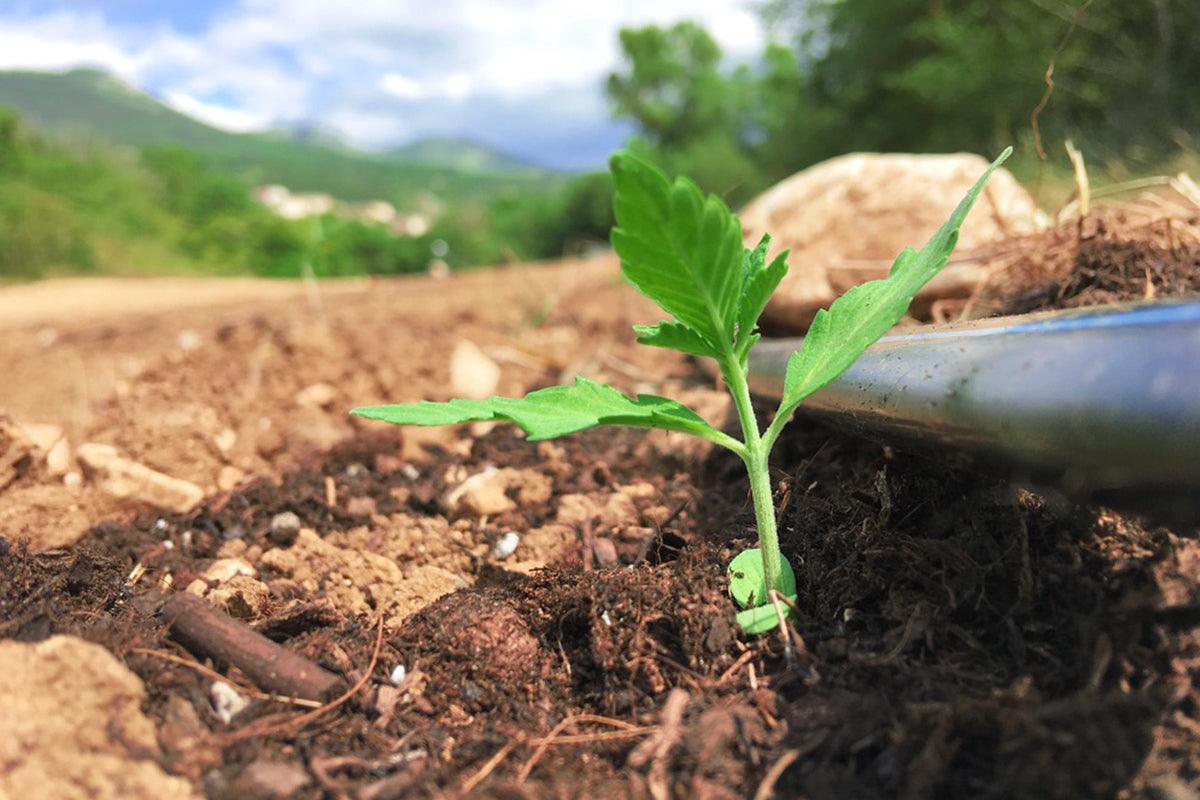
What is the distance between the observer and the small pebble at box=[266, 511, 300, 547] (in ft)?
6.29

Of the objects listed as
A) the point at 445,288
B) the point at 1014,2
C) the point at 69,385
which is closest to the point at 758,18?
the point at 1014,2

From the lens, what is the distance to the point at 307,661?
1.26 m

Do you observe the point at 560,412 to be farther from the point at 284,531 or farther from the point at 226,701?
the point at 284,531

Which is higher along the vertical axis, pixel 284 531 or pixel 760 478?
pixel 760 478

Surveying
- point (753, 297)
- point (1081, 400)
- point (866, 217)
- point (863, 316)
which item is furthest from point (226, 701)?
point (866, 217)

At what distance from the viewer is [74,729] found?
3.42 ft

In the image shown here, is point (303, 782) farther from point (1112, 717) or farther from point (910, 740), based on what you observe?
point (1112, 717)

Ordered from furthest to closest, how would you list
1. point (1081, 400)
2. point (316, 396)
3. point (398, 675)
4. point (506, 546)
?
point (316, 396)
point (506, 546)
point (398, 675)
point (1081, 400)

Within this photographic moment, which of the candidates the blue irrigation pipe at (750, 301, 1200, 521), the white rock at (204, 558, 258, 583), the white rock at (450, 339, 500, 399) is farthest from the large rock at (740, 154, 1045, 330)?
the white rock at (204, 558, 258, 583)

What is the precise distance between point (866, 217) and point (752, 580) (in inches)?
82.8

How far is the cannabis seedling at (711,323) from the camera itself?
103cm

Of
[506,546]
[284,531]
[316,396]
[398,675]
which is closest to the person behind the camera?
[398,675]

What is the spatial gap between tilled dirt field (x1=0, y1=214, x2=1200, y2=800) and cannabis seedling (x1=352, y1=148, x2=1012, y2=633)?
16 cm

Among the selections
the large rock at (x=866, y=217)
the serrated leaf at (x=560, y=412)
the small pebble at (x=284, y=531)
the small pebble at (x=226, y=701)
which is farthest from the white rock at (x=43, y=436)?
the large rock at (x=866, y=217)
